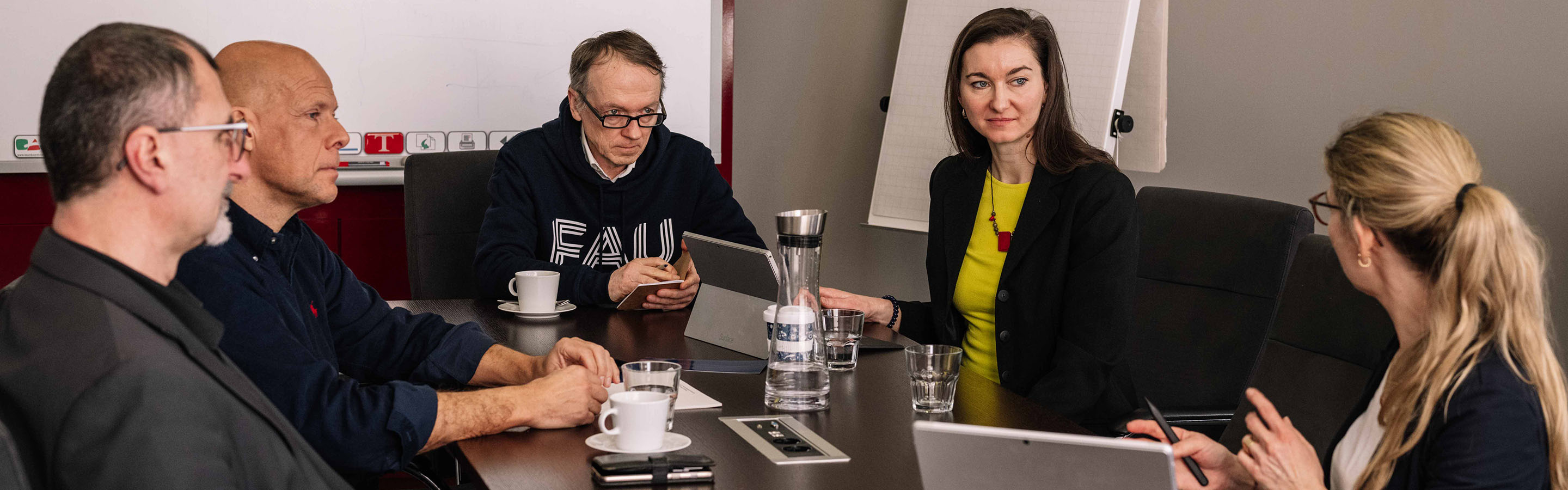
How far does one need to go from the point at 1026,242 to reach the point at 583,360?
91 centimetres

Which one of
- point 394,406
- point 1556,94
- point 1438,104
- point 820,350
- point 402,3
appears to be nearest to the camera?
point 394,406

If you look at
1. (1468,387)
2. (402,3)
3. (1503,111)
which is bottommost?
(1468,387)

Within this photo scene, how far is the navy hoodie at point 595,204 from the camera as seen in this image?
2.56 m

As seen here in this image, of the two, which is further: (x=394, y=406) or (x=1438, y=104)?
(x=1438, y=104)

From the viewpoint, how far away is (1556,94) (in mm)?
2488

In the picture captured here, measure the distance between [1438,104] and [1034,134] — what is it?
1.17 m

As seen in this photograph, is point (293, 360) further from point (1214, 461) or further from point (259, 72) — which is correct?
point (1214, 461)

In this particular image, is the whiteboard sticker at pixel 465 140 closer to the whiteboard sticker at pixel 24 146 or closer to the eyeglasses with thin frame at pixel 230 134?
the whiteboard sticker at pixel 24 146

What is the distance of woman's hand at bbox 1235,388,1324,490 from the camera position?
4.01ft

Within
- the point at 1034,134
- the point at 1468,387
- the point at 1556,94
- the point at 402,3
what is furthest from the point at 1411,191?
the point at 402,3

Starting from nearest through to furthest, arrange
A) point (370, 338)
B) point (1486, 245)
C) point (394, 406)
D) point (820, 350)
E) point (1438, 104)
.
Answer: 1. point (1486, 245)
2. point (394, 406)
3. point (820, 350)
4. point (370, 338)
5. point (1438, 104)

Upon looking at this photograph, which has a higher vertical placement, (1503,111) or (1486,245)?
(1503,111)

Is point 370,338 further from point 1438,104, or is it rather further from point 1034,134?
point 1438,104

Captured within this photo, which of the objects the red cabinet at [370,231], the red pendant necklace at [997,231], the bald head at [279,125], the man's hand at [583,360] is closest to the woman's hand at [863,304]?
the red pendant necklace at [997,231]
